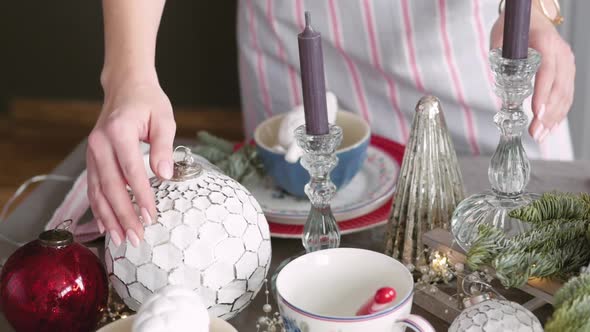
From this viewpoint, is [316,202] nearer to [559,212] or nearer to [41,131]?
[559,212]

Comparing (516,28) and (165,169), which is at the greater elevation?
(516,28)

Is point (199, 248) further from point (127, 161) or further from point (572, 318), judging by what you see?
point (572, 318)

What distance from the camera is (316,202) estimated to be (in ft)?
2.54

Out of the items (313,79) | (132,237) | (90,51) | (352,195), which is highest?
(313,79)

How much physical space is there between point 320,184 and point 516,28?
0.74 feet

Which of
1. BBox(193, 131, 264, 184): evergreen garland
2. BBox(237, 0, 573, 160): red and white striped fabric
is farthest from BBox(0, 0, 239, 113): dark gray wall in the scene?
BBox(193, 131, 264, 184): evergreen garland

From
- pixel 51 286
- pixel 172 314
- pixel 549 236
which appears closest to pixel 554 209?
pixel 549 236

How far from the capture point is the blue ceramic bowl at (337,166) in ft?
3.10

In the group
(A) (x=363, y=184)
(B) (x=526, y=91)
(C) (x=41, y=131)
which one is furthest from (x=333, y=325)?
(C) (x=41, y=131)

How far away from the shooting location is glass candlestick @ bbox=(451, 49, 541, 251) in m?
0.73

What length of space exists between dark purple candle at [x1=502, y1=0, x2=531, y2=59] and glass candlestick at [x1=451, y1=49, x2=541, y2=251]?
0.7 inches

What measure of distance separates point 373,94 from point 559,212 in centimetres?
59

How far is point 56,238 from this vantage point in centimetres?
72

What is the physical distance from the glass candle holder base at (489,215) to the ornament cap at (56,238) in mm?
352
